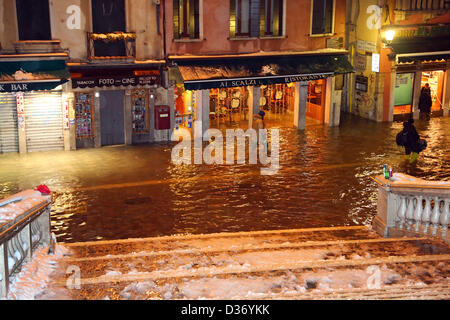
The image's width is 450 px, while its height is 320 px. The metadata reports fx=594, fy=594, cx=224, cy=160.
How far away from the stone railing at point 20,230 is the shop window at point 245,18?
14.8m

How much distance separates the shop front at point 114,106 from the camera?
21.5 metres

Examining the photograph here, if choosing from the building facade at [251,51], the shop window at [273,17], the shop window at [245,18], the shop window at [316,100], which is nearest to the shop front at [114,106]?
the building facade at [251,51]

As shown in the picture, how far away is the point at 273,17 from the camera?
79.2 feet

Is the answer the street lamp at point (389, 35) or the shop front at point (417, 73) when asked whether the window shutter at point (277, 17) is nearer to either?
the street lamp at point (389, 35)

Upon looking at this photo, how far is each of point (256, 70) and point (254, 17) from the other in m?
2.21

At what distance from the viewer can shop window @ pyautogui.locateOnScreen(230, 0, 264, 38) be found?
23391mm

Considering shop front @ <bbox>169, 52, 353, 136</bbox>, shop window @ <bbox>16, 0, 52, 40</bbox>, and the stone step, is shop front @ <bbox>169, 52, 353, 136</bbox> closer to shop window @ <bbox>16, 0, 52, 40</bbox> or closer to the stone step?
shop window @ <bbox>16, 0, 52, 40</bbox>

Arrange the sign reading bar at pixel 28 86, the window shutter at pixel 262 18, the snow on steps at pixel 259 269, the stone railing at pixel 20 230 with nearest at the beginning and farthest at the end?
the stone railing at pixel 20 230 < the snow on steps at pixel 259 269 < the sign reading bar at pixel 28 86 < the window shutter at pixel 262 18

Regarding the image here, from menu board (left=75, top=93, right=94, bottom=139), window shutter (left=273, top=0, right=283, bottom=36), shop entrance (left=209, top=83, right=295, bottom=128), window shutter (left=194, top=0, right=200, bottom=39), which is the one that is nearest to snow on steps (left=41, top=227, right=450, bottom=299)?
menu board (left=75, top=93, right=94, bottom=139)

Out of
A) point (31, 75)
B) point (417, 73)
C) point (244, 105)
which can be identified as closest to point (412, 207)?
point (31, 75)

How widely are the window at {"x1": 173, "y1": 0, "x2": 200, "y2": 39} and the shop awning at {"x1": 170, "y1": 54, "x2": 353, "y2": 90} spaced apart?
1.08 metres

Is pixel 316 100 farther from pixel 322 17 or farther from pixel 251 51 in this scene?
pixel 251 51

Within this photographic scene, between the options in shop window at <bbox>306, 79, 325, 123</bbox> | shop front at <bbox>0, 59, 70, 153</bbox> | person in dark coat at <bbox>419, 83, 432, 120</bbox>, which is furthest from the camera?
person in dark coat at <bbox>419, 83, 432, 120</bbox>

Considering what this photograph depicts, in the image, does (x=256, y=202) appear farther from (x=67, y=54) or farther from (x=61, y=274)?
(x=67, y=54)
